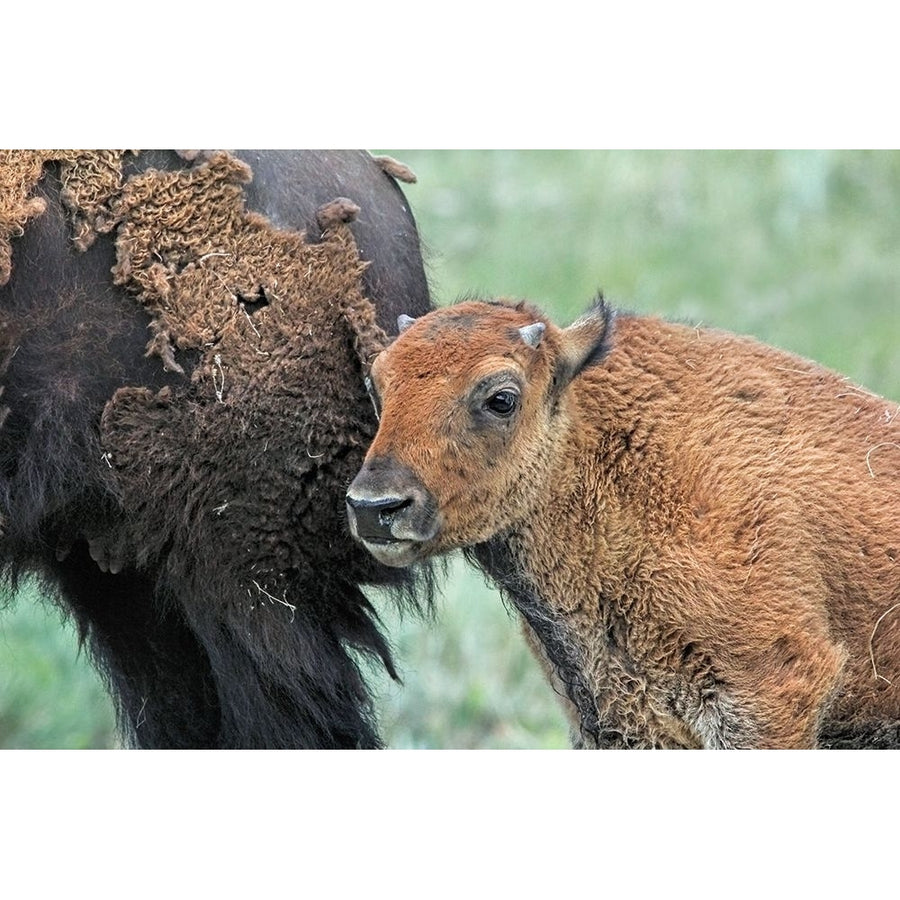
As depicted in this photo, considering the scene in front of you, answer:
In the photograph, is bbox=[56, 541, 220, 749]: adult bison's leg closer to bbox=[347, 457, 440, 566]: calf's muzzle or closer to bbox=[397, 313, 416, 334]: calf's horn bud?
bbox=[347, 457, 440, 566]: calf's muzzle

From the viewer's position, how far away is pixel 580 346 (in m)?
4.80

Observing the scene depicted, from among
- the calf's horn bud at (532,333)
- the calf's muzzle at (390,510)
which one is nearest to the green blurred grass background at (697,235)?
the calf's horn bud at (532,333)

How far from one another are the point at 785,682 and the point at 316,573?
144 centimetres

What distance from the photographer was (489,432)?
462cm

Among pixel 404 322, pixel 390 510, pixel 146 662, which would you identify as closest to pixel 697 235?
pixel 146 662

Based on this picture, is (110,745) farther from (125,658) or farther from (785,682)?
(785,682)

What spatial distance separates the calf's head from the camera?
4.44m

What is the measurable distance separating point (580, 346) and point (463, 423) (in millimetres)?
483

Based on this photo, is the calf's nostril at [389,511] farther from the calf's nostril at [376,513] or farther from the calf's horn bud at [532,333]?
the calf's horn bud at [532,333]

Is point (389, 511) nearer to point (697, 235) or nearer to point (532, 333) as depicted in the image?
point (532, 333)

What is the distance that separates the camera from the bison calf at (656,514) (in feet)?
14.8

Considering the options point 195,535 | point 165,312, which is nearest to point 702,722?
point 195,535

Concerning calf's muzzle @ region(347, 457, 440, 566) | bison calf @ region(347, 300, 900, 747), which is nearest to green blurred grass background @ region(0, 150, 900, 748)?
bison calf @ region(347, 300, 900, 747)

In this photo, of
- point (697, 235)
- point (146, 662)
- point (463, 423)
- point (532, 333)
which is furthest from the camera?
point (697, 235)
